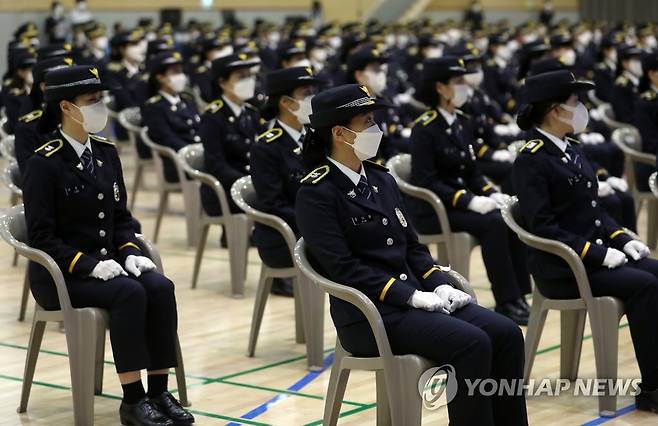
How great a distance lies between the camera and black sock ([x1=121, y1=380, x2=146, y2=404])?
180 inches

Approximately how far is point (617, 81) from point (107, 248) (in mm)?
6856

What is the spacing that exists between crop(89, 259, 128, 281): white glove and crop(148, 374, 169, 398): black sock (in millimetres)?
436

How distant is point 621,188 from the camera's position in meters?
7.24

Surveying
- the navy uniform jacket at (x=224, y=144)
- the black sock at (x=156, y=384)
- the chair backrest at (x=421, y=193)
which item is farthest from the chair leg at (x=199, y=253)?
the black sock at (x=156, y=384)

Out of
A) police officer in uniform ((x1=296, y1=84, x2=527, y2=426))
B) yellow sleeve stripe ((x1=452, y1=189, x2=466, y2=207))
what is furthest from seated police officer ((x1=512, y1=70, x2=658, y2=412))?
yellow sleeve stripe ((x1=452, y1=189, x2=466, y2=207))

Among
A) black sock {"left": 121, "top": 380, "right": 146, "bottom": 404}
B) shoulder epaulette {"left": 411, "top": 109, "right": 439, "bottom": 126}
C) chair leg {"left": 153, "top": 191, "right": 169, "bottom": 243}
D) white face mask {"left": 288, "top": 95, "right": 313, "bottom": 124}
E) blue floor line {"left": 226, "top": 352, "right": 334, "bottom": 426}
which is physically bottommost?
chair leg {"left": 153, "top": 191, "right": 169, "bottom": 243}

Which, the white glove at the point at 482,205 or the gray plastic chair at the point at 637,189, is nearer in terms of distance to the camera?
the white glove at the point at 482,205

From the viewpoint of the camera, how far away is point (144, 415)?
454 cm

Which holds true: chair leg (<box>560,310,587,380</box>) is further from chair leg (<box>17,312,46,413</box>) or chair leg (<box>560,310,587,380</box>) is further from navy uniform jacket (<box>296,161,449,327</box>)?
chair leg (<box>17,312,46,413</box>)

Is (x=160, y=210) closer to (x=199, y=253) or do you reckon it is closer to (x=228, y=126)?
(x=199, y=253)

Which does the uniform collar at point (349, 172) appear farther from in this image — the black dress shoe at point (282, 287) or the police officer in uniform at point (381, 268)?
the black dress shoe at point (282, 287)

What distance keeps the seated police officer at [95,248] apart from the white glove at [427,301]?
1128 millimetres

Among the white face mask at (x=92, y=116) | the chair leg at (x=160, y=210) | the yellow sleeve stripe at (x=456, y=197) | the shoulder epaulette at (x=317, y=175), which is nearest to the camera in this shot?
the shoulder epaulette at (x=317, y=175)

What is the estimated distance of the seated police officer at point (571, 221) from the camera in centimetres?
476
